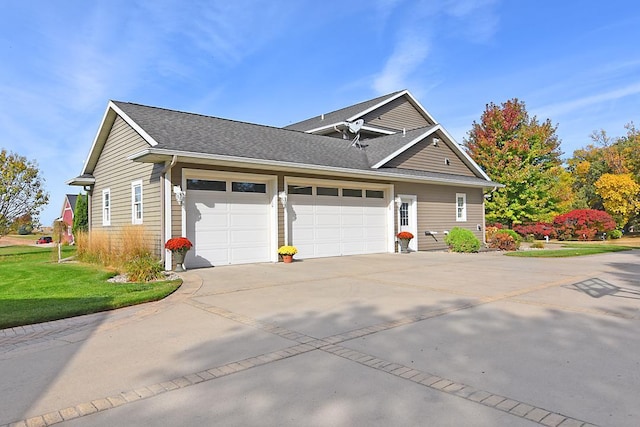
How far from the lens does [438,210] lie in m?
17.5

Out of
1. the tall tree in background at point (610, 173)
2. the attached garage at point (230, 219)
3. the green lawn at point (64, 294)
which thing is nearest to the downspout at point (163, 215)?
the attached garage at point (230, 219)

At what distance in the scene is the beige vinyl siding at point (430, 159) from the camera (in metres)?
16.4

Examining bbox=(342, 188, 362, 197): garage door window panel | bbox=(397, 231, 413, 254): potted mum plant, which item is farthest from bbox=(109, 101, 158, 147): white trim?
bbox=(397, 231, 413, 254): potted mum plant

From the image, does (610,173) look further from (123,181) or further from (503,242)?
(123,181)

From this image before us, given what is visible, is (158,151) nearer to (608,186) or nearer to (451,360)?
(451,360)

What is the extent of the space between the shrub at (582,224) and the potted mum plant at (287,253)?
753 inches

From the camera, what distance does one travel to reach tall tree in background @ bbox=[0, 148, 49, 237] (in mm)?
21031

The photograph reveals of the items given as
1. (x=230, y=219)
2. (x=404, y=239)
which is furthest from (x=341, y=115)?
(x=230, y=219)

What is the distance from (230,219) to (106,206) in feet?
19.9

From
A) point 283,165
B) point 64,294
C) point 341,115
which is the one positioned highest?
point 341,115

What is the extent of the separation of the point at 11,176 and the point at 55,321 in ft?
65.2

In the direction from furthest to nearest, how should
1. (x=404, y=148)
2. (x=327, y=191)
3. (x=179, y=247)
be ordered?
(x=404, y=148) < (x=327, y=191) < (x=179, y=247)

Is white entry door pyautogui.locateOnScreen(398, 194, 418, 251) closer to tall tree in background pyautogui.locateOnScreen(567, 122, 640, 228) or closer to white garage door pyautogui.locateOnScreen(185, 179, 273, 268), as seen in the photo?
white garage door pyautogui.locateOnScreen(185, 179, 273, 268)

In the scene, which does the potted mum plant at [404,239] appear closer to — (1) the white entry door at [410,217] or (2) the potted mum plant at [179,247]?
(1) the white entry door at [410,217]
